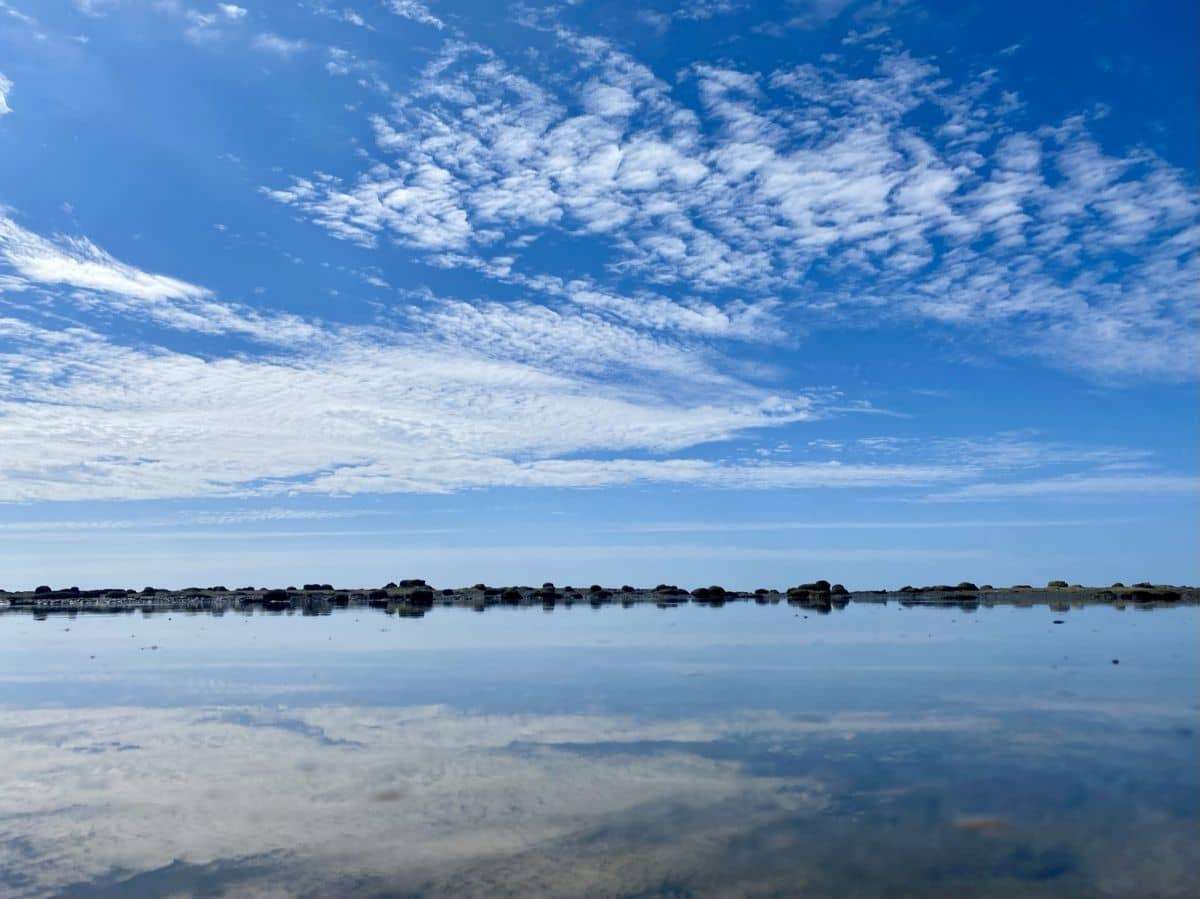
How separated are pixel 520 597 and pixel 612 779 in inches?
4989

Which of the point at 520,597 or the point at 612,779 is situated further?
the point at 520,597

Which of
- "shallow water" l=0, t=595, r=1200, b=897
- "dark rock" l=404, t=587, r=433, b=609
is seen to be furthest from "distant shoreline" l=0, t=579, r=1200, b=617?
"shallow water" l=0, t=595, r=1200, b=897

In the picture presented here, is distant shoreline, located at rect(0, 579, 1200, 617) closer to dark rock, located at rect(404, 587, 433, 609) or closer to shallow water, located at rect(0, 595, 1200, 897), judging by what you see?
dark rock, located at rect(404, 587, 433, 609)

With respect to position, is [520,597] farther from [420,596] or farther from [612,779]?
[612,779]

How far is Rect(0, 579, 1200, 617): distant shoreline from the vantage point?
397 feet

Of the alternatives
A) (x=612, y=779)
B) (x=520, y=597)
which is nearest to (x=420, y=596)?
(x=520, y=597)

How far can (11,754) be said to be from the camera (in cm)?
2266

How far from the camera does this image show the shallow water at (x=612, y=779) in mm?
13406

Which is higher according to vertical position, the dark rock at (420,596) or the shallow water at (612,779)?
the dark rock at (420,596)

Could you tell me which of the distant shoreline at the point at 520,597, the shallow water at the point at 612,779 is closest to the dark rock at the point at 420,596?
the distant shoreline at the point at 520,597

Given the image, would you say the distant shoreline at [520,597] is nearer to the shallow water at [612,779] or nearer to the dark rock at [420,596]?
the dark rock at [420,596]

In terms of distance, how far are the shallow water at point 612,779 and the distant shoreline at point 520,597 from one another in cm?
8567

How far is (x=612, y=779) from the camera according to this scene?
18.9 metres

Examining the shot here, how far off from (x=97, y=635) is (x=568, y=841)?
207 feet
